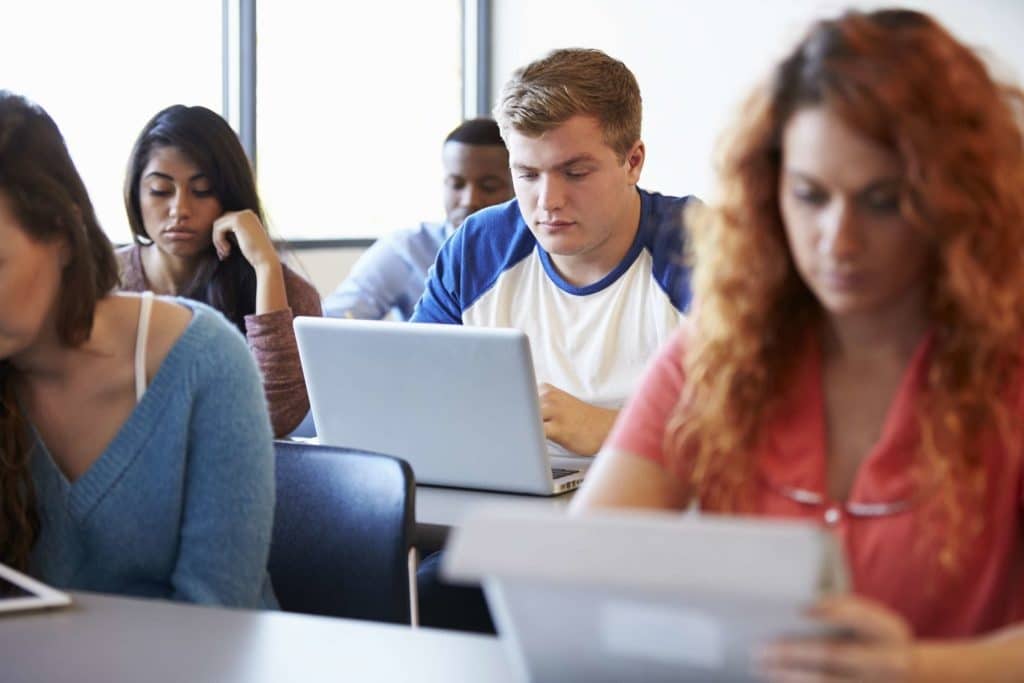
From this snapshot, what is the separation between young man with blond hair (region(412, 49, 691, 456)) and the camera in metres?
2.46

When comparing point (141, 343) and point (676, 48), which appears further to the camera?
point (676, 48)

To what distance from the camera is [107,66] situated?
14.4 ft

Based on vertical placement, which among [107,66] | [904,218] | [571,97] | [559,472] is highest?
[107,66]

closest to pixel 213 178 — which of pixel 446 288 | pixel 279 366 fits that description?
pixel 279 366

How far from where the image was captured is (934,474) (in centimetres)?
114

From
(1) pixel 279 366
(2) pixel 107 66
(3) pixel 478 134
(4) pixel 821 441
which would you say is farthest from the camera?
(2) pixel 107 66

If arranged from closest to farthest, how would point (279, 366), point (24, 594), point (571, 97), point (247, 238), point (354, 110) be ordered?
point (24, 594) < point (571, 97) < point (279, 366) < point (247, 238) < point (354, 110)

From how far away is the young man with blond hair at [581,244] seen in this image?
2.46 m

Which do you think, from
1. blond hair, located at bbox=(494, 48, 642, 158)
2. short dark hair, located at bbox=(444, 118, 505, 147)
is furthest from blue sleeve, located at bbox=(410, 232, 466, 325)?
short dark hair, located at bbox=(444, 118, 505, 147)

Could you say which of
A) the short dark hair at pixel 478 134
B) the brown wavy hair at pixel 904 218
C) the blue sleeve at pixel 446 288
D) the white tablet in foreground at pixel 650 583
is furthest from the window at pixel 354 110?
the white tablet in foreground at pixel 650 583

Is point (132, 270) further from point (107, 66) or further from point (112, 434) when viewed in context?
point (107, 66)

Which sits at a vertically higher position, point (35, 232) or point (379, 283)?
point (35, 232)

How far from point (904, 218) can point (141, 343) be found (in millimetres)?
855

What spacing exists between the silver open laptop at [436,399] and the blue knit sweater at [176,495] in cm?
49
